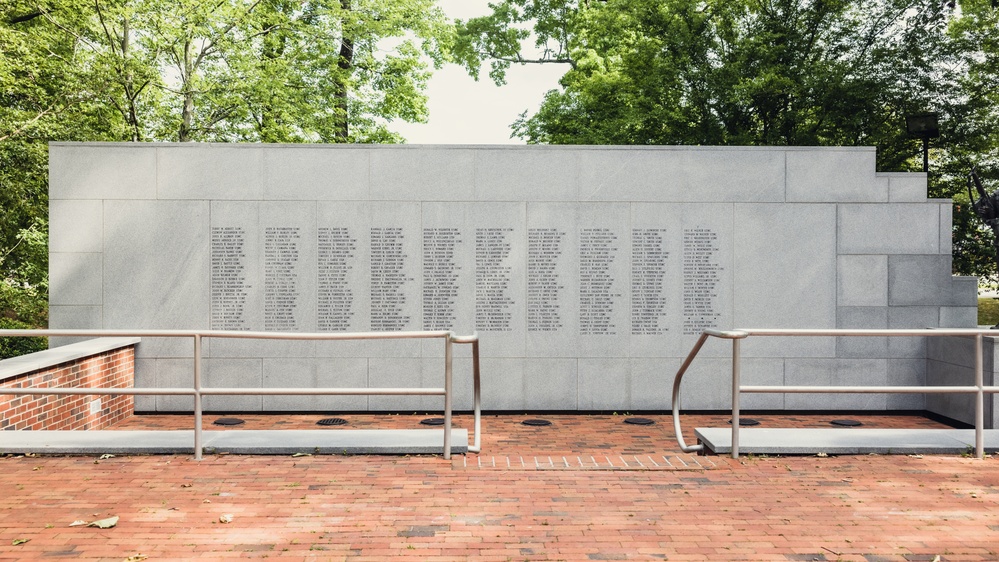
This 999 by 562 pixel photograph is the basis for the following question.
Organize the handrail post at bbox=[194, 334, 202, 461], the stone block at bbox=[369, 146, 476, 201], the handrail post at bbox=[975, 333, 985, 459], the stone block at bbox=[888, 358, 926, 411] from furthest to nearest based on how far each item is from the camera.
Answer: the stone block at bbox=[888, 358, 926, 411] < the stone block at bbox=[369, 146, 476, 201] < the handrail post at bbox=[975, 333, 985, 459] < the handrail post at bbox=[194, 334, 202, 461]

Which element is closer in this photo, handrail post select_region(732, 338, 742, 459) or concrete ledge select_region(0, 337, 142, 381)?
handrail post select_region(732, 338, 742, 459)

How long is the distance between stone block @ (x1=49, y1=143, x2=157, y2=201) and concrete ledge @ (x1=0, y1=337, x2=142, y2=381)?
69.9 inches

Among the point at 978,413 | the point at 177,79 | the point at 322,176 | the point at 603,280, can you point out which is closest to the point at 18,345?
the point at 177,79

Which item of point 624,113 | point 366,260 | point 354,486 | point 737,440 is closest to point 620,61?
point 624,113

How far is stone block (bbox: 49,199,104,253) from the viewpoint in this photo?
26.9 feet

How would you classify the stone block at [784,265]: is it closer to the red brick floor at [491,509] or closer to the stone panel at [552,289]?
the stone panel at [552,289]

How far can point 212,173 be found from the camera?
8.23 m

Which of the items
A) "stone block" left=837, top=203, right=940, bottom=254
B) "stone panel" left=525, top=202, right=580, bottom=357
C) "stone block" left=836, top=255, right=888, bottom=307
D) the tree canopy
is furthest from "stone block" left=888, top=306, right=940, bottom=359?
the tree canopy

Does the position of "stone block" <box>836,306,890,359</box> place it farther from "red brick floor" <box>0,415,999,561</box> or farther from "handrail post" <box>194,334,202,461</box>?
"handrail post" <box>194,334,202,461</box>

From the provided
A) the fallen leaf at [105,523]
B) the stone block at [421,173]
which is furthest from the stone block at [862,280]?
the fallen leaf at [105,523]

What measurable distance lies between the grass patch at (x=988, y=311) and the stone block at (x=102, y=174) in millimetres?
23427

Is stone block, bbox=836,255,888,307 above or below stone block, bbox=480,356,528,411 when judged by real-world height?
above

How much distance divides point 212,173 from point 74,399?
9.75 ft

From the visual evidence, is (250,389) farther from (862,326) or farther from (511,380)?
(862,326)
